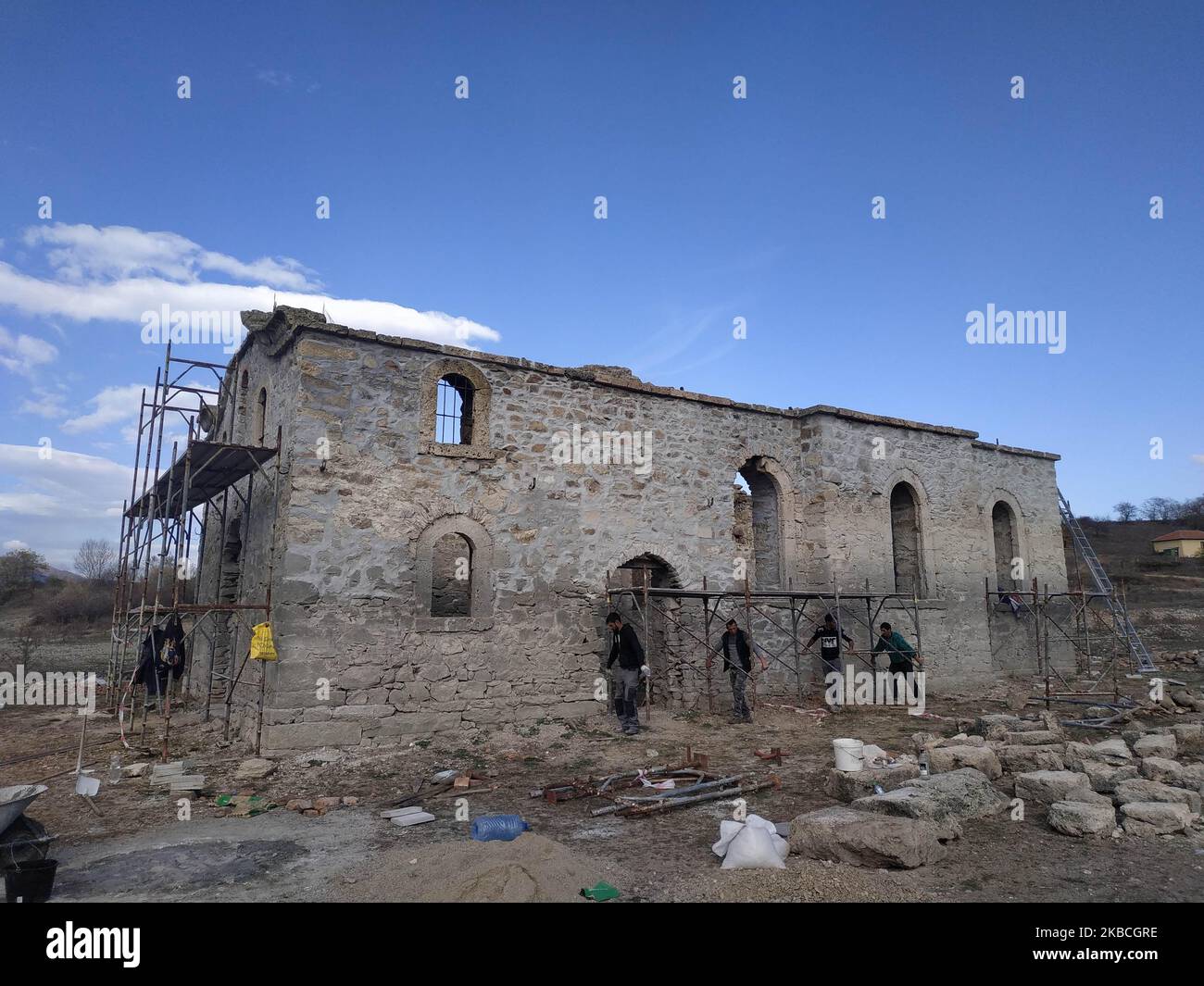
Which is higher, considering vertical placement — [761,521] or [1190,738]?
[761,521]

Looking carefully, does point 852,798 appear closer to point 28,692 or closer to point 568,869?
point 568,869

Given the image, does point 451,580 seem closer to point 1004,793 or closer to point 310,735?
point 310,735

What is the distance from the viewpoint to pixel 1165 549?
4656cm

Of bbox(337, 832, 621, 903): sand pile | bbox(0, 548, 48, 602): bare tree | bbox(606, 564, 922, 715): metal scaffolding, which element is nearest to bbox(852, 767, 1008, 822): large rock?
bbox(337, 832, 621, 903): sand pile

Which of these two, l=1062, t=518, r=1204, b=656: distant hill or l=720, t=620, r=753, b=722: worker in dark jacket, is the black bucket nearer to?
l=720, t=620, r=753, b=722: worker in dark jacket

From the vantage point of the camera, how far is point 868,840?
5254 millimetres

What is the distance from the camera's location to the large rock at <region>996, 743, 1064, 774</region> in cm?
761

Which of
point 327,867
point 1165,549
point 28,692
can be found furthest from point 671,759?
point 1165,549

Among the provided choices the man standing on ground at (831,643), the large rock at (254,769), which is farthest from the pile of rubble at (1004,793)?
the large rock at (254,769)

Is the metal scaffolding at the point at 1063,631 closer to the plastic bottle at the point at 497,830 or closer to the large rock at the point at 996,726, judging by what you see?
the large rock at the point at 996,726

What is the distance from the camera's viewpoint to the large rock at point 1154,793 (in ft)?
20.5

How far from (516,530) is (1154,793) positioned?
25.8 ft

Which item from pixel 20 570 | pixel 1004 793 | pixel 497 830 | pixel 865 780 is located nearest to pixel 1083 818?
pixel 1004 793
